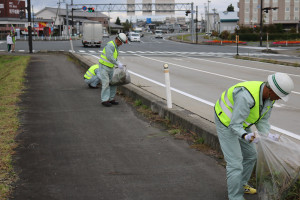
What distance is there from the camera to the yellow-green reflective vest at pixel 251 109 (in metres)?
4.05

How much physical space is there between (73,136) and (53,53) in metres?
26.1

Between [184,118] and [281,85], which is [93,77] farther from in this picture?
[281,85]

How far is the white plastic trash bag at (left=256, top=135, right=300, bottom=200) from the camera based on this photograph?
4090mm

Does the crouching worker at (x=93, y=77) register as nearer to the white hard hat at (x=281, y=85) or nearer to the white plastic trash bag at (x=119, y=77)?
the white plastic trash bag at (x=119, y=77)

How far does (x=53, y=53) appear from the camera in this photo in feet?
107

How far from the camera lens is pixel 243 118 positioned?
405 centimetres

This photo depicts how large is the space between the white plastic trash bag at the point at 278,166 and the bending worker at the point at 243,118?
220 millimetres

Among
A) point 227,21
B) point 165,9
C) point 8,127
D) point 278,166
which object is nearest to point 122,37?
point 8,127

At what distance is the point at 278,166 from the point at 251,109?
0.59 meters

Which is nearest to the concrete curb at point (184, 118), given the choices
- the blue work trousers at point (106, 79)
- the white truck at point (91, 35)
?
the blue work trousers at point (106, 79)

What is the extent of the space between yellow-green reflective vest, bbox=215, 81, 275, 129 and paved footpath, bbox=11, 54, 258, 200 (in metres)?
0.95

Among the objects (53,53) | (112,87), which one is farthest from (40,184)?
(53,53)

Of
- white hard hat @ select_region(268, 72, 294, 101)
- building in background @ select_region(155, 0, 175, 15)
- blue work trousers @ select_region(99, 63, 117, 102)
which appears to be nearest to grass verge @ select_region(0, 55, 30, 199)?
blue work trousers @ select_region(99, 63, 117, 102)

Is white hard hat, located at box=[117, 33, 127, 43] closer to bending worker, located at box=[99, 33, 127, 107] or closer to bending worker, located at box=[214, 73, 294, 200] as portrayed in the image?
bending worker, located at box=[99, 33, 127, 107]
